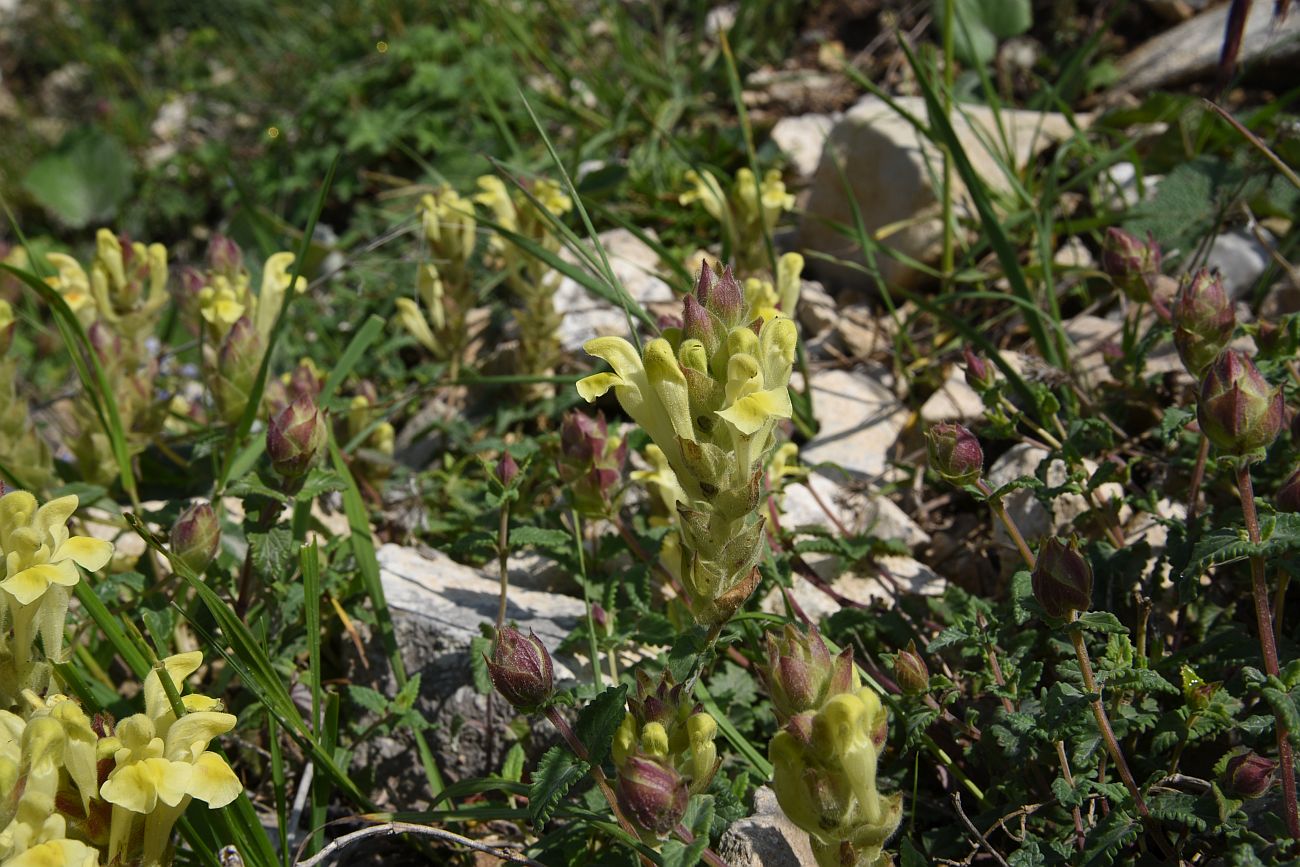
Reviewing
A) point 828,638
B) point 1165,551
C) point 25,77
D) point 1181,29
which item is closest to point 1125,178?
point 1181,29

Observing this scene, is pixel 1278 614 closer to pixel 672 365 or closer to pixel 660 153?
pixel 672 365

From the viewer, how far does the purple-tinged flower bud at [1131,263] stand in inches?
91.7

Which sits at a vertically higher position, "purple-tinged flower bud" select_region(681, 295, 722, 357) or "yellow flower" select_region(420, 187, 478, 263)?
"purple-tinged flower bud" select_region(681, 295, 722, 357)

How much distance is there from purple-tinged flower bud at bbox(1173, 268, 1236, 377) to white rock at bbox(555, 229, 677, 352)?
68.8 inches

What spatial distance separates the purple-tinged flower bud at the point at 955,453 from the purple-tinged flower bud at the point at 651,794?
710 millimetres

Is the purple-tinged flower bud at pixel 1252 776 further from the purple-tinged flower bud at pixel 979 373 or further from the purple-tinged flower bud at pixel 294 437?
the purple-tinged flower bud at pixel 294 437

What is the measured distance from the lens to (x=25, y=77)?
24.5 feet

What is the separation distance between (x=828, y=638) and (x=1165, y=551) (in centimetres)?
64

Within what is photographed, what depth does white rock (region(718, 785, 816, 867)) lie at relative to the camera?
1.70 m

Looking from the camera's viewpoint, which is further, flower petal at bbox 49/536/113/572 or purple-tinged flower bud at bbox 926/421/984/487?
purple-tinged flower bud at bbox 926/421/984/487

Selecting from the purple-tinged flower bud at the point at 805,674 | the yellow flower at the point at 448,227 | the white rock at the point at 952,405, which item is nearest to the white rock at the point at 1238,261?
the white rock at the point at 952,405

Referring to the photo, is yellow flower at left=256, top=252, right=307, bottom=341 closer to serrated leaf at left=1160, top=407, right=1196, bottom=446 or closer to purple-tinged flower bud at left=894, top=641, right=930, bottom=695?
purple-tinged flower bud at left=894, top=641, right=930, bottom=695

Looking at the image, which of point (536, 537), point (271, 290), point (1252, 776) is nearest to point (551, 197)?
point (271, 290)

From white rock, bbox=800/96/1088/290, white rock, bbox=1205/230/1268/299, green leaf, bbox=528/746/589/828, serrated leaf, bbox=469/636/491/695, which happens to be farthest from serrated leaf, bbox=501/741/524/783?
white rock, bbox=1205/230/1268/299
